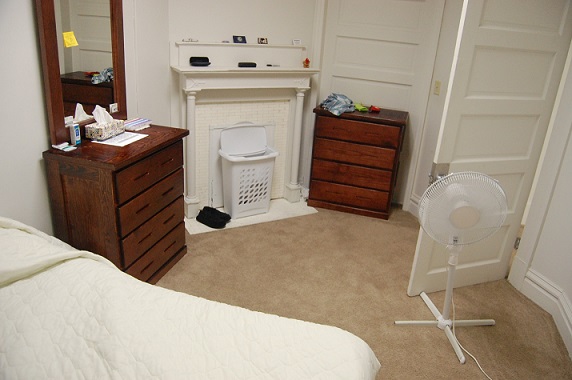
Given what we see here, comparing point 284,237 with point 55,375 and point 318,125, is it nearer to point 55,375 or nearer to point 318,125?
point 318,125

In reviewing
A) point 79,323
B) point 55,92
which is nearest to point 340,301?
point 79,323

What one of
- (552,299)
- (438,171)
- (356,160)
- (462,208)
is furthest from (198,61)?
(552,299)

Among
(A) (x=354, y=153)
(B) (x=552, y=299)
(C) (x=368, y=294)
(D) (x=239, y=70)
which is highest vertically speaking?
(D) (x=239, y=70)

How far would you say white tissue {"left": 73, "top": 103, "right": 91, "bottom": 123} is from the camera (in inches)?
91.9

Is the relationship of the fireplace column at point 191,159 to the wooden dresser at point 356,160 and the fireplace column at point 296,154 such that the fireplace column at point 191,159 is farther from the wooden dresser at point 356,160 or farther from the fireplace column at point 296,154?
the wooden dresser at point 356,160

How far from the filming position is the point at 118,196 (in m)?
2.16

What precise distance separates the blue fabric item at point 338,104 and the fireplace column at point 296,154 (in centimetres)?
A: 20

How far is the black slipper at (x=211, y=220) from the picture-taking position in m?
3.35

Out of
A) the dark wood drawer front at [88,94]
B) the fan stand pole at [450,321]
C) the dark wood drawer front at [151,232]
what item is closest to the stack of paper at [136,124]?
the dark wood drawer front at [88,94]

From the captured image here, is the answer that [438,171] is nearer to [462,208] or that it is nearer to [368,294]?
[462,208]

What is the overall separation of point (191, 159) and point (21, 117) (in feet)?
4.71

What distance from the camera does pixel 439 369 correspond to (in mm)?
2135

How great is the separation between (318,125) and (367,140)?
16.1 inches

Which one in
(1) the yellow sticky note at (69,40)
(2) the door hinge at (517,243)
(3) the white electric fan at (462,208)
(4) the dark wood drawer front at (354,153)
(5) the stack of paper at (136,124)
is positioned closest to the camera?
(3) the white electric fan at (462,208)
